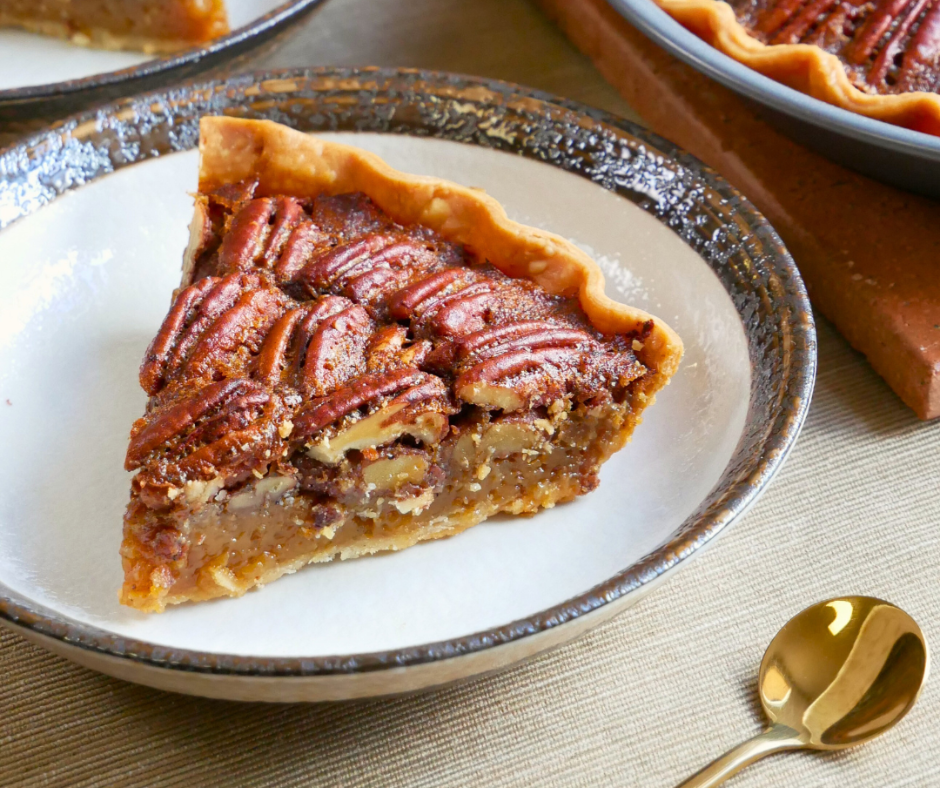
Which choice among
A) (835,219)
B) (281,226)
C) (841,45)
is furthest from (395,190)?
(841,45)

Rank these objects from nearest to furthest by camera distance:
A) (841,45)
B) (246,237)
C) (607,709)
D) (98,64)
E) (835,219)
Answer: (607,709) < (246,237) < (835,219) < (841,45) < (98,64)

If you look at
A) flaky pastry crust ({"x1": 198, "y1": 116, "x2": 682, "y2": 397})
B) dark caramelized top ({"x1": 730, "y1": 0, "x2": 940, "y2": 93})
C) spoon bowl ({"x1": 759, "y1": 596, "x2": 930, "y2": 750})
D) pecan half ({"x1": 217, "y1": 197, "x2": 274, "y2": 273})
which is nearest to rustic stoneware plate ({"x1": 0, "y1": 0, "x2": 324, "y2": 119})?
flaky pastry crust ({"x1": 198, "y1": 116, "x2": 682, "y2": 397})

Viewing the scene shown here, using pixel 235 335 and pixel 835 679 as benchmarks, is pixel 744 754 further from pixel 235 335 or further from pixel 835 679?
pixel 235 335

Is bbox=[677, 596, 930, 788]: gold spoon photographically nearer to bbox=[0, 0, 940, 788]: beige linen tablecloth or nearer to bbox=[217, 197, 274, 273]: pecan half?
bbox=[0, 0, 940, 788]: beige linen tablecloth

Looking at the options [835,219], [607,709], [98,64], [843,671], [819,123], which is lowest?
[98,64]

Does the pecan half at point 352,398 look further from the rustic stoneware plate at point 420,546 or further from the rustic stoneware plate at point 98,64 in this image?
the rustic stoneware plate at point 98,64

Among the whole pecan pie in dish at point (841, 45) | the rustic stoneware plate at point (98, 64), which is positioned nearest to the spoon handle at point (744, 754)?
the whole pecan pie in dish at point (841, 45)
